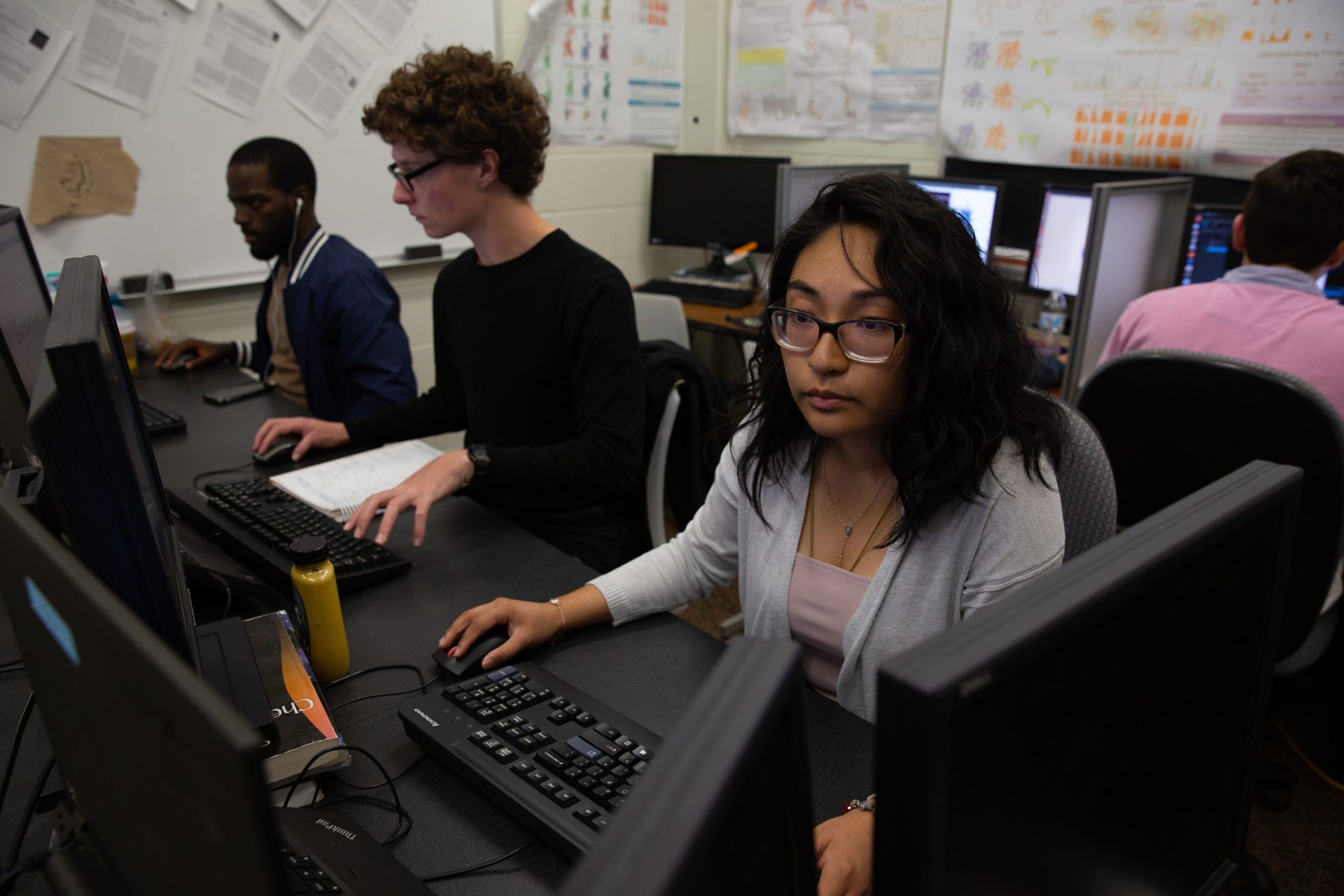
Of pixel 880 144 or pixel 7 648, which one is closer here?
pixel 7 648

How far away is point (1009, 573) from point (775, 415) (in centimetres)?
35

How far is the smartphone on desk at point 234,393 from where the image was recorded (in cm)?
207

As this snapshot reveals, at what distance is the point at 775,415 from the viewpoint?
3.78ft

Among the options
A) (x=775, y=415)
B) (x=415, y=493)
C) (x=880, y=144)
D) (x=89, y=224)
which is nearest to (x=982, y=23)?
(x=880, y=144)

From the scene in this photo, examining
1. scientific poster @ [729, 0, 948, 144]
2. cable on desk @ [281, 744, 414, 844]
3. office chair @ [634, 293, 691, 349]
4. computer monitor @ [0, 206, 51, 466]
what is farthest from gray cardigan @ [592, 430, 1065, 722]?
scientific poster @ [729, 0, 948, 144]

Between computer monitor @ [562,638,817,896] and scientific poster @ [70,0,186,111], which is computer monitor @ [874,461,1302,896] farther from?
scientific poster @ [70,0,186,111]

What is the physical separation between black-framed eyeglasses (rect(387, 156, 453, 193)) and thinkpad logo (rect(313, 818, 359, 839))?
1.20m

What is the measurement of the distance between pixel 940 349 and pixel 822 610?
0.35 meters

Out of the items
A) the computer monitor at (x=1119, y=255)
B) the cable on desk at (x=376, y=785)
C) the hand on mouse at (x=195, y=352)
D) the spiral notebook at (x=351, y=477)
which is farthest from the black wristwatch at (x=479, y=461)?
the computer monitor at (x=1119, y=255)

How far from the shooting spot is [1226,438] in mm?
1523

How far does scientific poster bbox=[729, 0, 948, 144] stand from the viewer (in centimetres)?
312

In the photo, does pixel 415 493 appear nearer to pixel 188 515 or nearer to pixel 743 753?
pixel 188 515

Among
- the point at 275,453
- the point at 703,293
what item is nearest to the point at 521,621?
the point at 275,453

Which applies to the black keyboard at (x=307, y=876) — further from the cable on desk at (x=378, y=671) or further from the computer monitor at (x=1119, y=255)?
the computer monitor at (x=1119, y=255)
